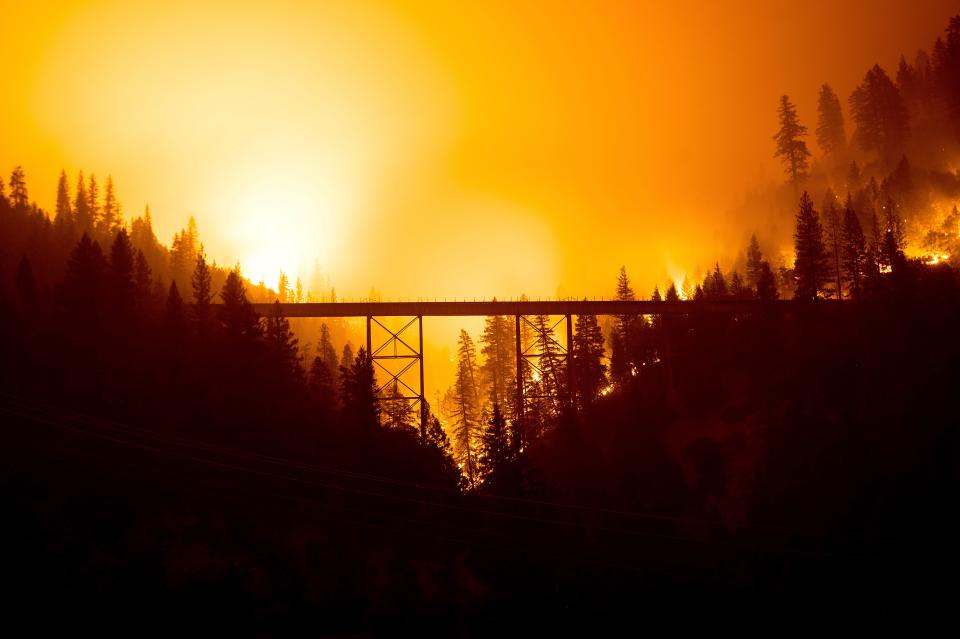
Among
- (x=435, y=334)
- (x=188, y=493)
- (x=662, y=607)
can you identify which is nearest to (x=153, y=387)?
(x=188, y=493)

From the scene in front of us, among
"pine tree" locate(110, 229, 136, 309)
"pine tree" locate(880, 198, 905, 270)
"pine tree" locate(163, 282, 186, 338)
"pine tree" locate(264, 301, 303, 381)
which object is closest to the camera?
"pine tree" locate(264, 301, 303, 381)

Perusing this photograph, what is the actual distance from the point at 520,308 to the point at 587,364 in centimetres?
849

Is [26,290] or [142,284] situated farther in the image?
[142,284]

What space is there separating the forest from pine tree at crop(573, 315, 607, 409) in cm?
125

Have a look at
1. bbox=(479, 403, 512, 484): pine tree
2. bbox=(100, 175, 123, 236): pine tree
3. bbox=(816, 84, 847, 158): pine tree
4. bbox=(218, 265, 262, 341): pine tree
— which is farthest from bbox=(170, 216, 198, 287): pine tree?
bbox=(816, 84, 847, 158): pine tree

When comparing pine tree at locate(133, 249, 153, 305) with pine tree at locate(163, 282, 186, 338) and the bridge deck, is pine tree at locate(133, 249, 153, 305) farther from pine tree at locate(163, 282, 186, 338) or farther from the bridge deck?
the bridge deck

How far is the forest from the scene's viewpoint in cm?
3183

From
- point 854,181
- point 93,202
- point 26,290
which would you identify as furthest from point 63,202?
point 854,181

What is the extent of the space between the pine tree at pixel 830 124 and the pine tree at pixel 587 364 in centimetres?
6420

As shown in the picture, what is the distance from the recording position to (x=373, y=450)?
1533 inches

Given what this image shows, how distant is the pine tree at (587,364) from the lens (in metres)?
58.2

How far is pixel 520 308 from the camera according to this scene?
54.2 m

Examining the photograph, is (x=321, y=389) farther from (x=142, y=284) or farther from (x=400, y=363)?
(x=400, y=363)

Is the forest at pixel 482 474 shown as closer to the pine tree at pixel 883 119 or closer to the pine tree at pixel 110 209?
the pine tree at pixel 883 119
